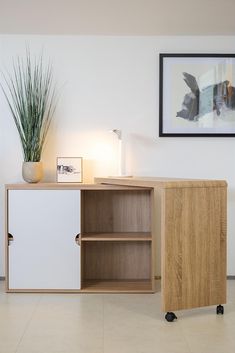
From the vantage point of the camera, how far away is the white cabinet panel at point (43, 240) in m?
3.51

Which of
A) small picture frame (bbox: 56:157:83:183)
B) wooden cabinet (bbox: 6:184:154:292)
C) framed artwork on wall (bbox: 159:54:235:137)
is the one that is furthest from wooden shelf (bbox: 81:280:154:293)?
framed artwork on wall (bbox: 159:54:235:137)

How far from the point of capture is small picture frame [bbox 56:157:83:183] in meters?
3.75

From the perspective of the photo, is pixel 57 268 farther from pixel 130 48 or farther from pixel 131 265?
pixel 130 48

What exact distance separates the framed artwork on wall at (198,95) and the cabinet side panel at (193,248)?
3.67ft

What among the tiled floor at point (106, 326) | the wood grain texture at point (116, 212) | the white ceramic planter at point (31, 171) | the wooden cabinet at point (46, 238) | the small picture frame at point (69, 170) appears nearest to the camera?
the tiled floor at point (106, 326)

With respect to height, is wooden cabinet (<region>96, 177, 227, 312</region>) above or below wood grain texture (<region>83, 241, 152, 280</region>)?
above

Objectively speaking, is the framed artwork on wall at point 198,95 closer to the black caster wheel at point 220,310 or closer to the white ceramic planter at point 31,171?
the white ceramic planter at point 31,171

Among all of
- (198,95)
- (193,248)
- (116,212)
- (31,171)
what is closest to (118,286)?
(116,212)

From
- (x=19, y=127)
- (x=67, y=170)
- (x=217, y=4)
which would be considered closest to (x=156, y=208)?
(x=67, y=170)

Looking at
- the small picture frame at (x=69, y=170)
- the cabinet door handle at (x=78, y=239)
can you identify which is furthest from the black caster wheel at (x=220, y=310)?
the small picture frame at (x=69, y=170)

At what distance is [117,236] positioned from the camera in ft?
11.8

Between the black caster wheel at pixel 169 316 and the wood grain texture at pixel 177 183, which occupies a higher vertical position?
the wood grain texture at pixel 177 183

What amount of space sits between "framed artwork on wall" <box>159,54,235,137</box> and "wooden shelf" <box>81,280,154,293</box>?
127 cm

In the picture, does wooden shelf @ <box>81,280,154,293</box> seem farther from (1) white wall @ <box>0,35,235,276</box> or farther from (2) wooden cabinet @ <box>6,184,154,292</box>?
(1) white wall @ <box>0,35,235,276</box>
